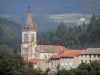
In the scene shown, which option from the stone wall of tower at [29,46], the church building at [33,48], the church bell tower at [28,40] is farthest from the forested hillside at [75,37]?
the stone wall of tower at [29,46]

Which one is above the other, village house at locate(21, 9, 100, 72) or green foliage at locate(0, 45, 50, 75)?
village house at locate(21, 9, 100, 72)

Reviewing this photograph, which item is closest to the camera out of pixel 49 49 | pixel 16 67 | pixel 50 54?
pixel 16 67

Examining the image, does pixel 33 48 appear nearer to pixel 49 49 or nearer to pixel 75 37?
pixel 49 49

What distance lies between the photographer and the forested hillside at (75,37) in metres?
111

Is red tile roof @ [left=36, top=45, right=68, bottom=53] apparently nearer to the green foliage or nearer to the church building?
the church building

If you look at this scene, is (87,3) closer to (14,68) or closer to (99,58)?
(99,58)

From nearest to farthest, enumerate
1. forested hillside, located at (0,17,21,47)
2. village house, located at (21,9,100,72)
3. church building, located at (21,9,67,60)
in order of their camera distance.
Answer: village house, located at (21,9,100,72) < church building, located at (21,9,67,60) < forested hillside, located at (0,17,21,47)

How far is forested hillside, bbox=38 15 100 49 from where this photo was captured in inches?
4383

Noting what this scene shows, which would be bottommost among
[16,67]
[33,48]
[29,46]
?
[16,67]

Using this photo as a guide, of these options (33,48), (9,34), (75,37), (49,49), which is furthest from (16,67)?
(75,37)

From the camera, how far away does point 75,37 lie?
117 metres

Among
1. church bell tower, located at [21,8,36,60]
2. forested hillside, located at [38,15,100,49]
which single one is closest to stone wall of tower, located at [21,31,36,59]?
church bell tower, located at [21,8,36,60]

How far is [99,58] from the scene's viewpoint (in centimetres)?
8338

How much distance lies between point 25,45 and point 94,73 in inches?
1414
